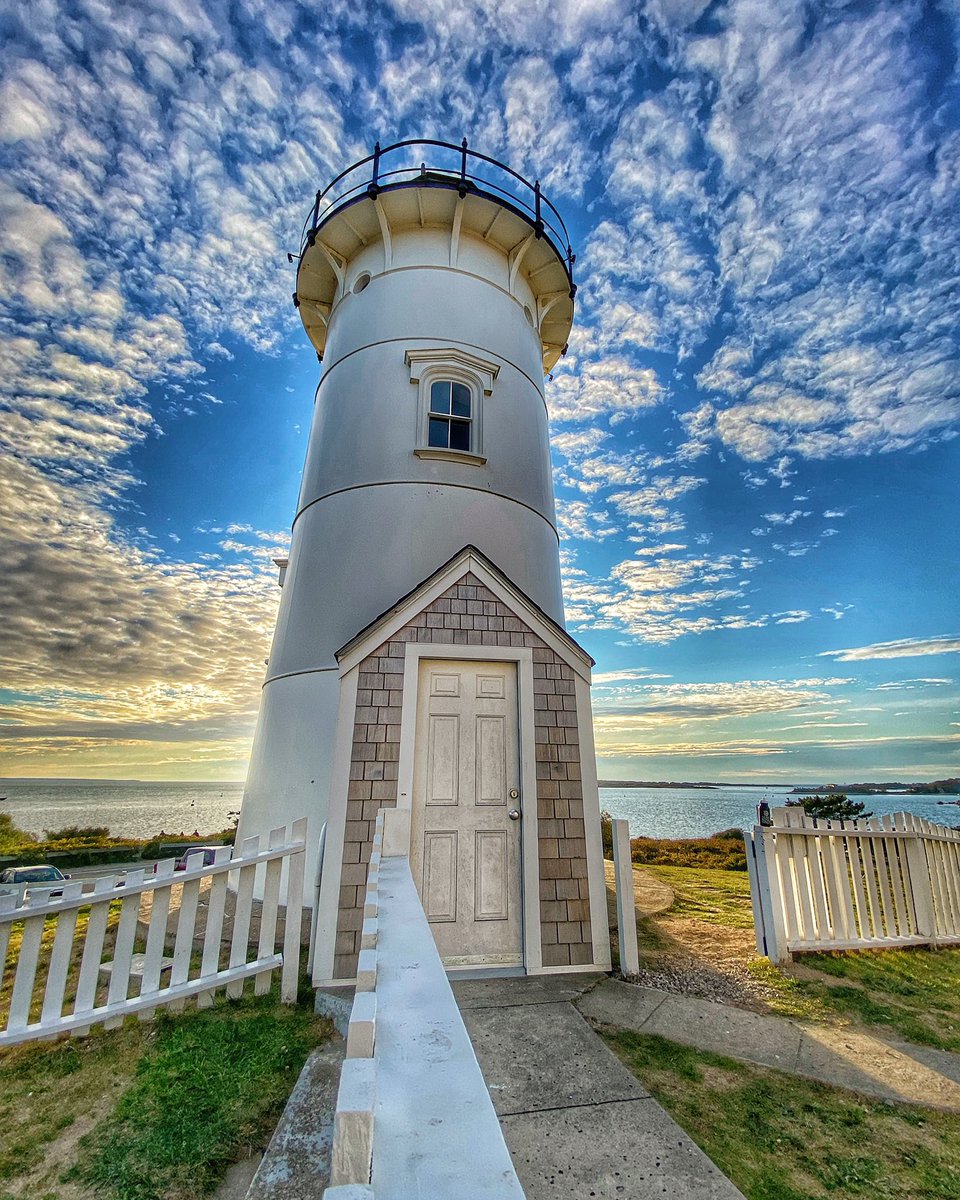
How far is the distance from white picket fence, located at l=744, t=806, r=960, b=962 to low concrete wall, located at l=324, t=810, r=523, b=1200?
545 centimetres

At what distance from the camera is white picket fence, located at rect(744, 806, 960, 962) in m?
5.74

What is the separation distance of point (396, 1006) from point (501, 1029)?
127 inches

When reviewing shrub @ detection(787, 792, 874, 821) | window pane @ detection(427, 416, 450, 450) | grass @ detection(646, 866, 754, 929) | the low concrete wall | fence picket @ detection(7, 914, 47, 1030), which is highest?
window pane @ detection(427, 416, 450, 450)

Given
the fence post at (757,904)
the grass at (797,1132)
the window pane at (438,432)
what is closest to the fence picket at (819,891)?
the fence post at (757,904)

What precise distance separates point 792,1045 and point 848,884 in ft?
9.94

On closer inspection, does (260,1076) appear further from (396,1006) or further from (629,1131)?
(396,1006)

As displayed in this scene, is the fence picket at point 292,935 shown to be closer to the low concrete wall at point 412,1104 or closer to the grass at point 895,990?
the low concrete wall at point 412,1104

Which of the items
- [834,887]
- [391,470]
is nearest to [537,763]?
[834,887]

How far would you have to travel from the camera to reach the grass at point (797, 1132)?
258cm

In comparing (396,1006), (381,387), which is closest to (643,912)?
(396,1006)

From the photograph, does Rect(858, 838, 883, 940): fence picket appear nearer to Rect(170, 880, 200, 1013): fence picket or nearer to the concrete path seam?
the concrete path seam

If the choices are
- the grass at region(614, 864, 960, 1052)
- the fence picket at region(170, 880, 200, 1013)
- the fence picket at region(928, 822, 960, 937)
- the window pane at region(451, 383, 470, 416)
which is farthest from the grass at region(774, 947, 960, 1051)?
the window pane at region(451, 383, 470, 416)

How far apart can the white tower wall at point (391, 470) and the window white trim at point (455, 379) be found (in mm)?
63

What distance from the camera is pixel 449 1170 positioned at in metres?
0.79
